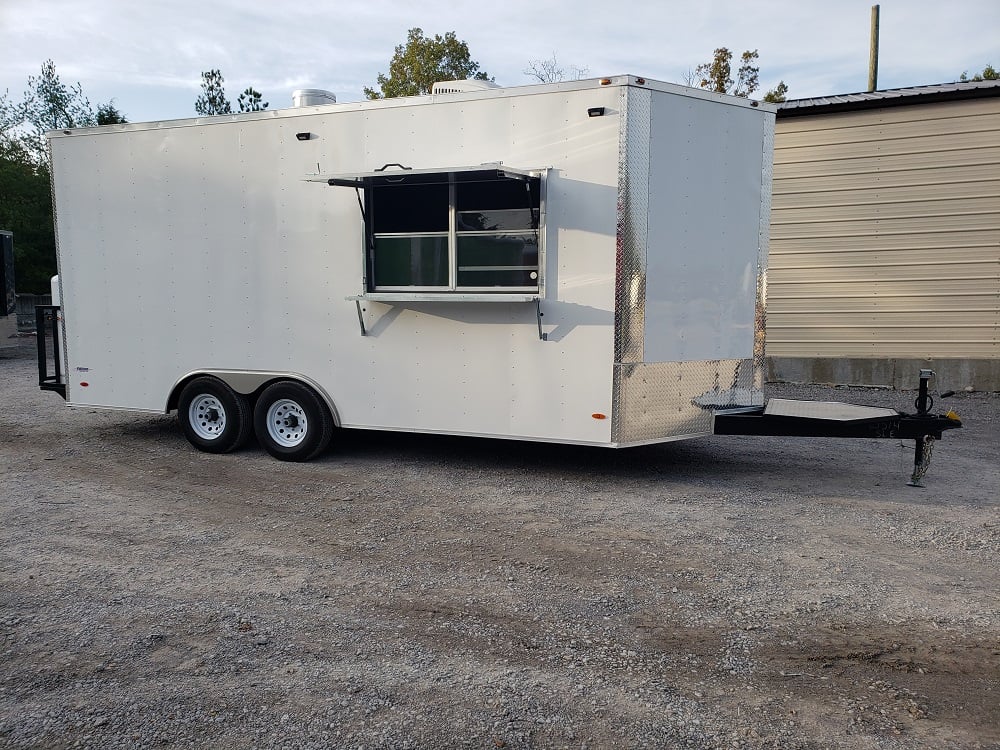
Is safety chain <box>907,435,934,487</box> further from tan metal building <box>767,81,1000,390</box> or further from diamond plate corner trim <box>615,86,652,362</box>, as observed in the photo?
tan metal building <box>767,81,1000,390</box>

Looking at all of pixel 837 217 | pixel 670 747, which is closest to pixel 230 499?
pixel 670 747

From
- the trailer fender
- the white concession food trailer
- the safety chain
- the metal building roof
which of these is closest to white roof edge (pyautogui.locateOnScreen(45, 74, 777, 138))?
the white concession food trailer

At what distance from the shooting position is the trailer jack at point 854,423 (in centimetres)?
645

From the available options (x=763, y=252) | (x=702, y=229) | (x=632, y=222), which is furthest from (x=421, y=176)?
(x=763, y=252)

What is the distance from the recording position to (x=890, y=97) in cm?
1176

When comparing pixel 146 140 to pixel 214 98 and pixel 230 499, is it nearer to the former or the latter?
pixel 230 499

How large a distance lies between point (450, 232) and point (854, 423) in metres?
3.61

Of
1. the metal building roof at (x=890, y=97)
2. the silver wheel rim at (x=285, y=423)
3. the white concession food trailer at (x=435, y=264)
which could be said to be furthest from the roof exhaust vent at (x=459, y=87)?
the metal building roof at (x=890, y=97)

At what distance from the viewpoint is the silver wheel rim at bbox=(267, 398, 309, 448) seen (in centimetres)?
774

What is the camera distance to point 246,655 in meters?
3.79

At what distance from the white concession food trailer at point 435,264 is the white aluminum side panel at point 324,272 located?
0.02m

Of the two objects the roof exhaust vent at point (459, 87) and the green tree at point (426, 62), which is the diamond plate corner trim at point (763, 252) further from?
the green tree at point (426, 62)

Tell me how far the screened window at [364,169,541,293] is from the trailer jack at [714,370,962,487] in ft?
6.72

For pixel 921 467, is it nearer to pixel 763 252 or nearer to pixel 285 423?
pixel 763 252
